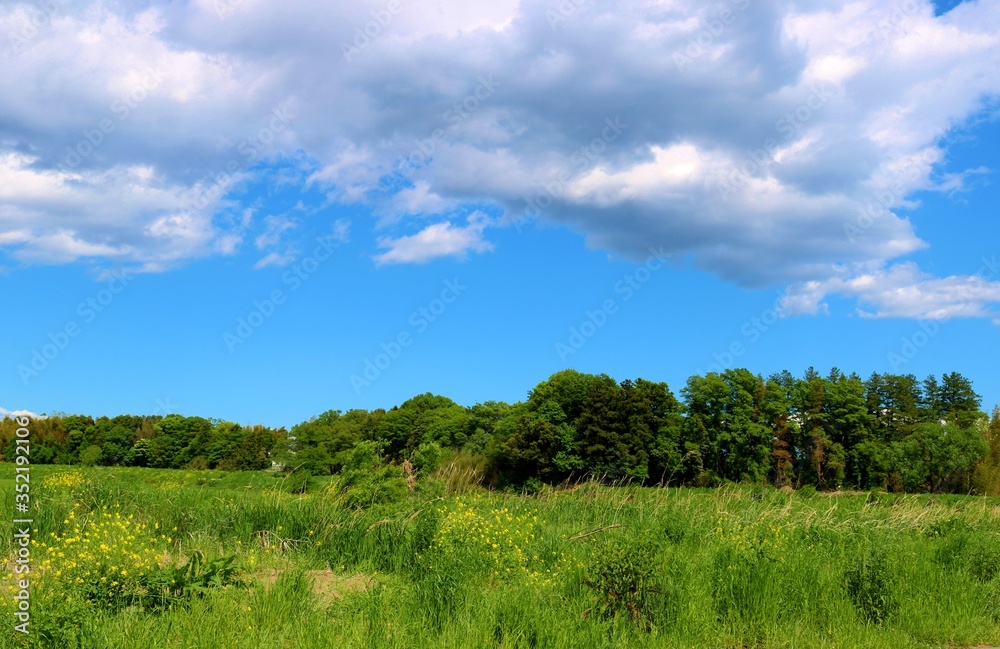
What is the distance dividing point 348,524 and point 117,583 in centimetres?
434

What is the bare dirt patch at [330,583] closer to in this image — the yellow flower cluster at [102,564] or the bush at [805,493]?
the yellow flower cluster at [102,564]

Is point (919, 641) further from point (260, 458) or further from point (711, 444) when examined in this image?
point (260, 458)

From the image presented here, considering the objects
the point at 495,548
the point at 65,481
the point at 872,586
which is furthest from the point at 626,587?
the point at 65,481

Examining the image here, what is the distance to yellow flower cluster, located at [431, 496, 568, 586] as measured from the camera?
858 centimetres

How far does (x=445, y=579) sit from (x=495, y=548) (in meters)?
1.78

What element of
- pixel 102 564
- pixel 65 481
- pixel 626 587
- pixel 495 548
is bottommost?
pixel 626 587

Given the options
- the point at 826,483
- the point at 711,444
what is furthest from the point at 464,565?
the point at 826,483

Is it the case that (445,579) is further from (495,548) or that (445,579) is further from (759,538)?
(759,538)

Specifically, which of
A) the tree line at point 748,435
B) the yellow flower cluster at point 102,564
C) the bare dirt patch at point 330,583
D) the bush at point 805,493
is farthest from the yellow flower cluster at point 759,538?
the tree line at point 748,435

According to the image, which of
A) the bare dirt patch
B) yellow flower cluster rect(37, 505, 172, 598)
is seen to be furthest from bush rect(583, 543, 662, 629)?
yellow flower cluster rect(37, 505, 172, 598)

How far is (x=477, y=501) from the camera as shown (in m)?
13.6

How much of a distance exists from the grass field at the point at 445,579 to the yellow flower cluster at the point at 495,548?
35 millimetres

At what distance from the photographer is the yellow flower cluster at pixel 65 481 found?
12508 mm

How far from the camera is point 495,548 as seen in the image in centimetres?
938
